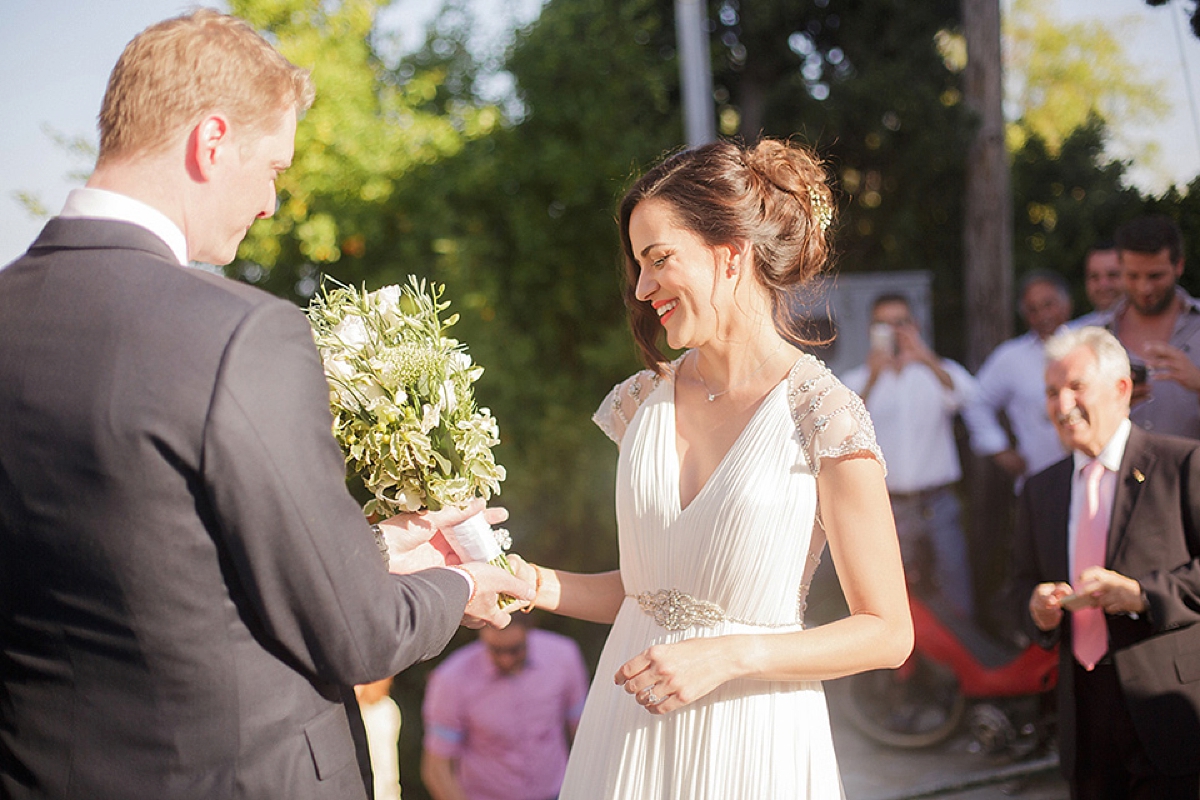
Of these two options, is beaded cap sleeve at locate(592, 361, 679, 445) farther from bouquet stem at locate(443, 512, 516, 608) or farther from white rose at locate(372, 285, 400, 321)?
white rose at locate(372, 285, 400, 321)

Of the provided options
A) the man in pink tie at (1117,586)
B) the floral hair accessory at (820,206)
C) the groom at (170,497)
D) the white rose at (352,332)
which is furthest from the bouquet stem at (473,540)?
the man in pink tie at (1117,586)

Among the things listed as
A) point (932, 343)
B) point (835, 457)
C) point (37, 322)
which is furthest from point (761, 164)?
point (932, 343)

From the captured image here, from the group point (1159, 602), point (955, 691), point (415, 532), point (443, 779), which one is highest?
point (415, 532)

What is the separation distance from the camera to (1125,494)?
119 inches

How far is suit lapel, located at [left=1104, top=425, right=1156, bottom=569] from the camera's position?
2990mm

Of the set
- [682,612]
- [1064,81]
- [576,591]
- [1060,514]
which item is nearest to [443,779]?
[576,591]

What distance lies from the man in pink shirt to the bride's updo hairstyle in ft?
9.05

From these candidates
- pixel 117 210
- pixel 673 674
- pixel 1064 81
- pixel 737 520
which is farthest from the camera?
pixel 1064 81

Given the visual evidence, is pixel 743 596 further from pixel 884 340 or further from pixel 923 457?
pixel 884 340

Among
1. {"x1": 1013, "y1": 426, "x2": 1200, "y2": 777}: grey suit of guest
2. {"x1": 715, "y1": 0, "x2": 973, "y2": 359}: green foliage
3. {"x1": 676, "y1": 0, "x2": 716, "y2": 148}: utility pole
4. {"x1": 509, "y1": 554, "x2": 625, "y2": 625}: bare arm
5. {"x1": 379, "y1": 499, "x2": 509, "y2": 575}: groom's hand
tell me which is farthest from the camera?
{"x1": 715, "y1": 0, "x2": 973, "y2": 359}: green foliage

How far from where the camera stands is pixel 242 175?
1.62m

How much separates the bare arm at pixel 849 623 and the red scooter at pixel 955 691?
3.42 meters

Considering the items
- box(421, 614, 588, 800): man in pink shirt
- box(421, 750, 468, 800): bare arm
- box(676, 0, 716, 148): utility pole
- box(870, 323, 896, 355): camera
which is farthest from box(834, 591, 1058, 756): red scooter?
box(676, 0, 716, 148): utility pole

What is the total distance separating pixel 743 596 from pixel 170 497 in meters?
1.22
